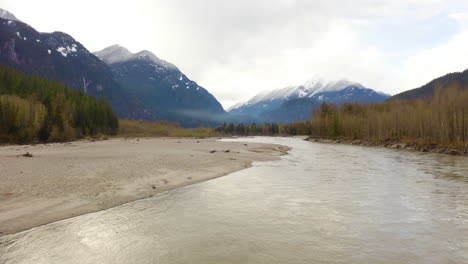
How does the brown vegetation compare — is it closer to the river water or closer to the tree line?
the tree line

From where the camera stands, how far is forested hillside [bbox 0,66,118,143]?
→ 2611 inches

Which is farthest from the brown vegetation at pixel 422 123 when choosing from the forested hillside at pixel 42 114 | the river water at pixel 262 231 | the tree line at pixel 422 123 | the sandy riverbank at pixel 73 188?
the forested hillside at pixel 42 114

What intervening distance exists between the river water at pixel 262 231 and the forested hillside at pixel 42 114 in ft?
235

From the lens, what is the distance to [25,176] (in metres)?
16.5

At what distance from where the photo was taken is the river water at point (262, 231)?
725 cm

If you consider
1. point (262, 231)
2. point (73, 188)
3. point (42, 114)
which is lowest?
point (262, 231)

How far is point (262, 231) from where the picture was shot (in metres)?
9.23

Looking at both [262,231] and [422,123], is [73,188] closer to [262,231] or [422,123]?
[262,231]

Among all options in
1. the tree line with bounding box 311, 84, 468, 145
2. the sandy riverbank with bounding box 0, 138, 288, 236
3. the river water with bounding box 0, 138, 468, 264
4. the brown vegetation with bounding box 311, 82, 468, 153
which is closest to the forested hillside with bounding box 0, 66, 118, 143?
the sandy riverbank with bounding box 0, 138, 288, 236

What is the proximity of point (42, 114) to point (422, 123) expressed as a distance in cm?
9989

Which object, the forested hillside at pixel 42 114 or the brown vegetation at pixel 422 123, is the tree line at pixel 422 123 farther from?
the forested hillside at pixel 42 114

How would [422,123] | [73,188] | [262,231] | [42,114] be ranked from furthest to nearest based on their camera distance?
1. [42,114]
2. [422,123]
3. [73,188]
4. [262,231]

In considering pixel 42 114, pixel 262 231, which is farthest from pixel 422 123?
pixel 42 114

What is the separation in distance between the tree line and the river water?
162ft
